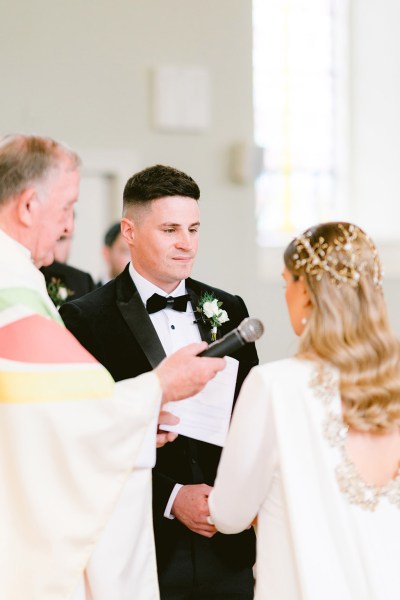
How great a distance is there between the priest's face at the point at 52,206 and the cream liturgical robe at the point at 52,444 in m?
0.10

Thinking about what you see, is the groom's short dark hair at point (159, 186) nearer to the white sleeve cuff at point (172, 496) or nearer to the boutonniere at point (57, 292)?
the white sleeve cuff at point (172, 496)

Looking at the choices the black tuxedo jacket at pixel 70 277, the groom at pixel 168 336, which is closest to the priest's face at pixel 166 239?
the groom at pixel 168 336

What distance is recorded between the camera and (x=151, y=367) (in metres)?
2.92

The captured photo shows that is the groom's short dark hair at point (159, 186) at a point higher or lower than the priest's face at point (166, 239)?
higher

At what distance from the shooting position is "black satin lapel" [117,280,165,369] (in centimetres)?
295

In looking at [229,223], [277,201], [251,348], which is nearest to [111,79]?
[229,223]

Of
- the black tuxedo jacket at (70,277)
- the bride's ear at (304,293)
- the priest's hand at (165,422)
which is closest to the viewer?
the bride's ear at (304,293)

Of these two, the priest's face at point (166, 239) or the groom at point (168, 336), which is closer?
the groom at point (168, 336)

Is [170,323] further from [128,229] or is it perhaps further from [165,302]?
[128,229]

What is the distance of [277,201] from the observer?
995 centimetres

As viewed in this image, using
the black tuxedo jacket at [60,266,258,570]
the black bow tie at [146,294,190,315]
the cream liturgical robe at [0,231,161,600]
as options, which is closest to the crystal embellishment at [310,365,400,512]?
the cream liturgical robe at [0,231,161,600]

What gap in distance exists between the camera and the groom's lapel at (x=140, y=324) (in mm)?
2949

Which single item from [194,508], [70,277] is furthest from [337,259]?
[70,277]

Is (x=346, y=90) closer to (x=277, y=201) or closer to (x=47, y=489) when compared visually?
(x=277, y=201)
